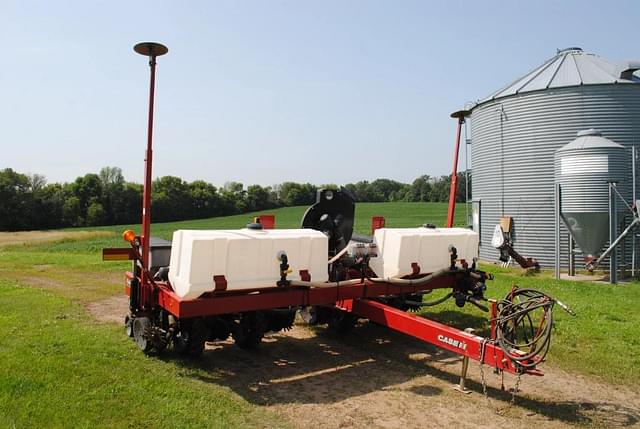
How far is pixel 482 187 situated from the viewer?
1991 cm

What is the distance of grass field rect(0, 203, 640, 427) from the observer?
4570 mm

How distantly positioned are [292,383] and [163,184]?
75.3 metres

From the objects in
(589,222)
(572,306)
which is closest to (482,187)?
(589,222)

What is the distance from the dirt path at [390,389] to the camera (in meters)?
4.74

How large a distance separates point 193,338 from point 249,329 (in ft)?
2.92

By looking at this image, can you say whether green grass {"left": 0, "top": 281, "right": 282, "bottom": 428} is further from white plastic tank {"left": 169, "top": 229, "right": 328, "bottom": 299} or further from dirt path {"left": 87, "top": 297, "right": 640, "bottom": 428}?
white plastic tank {"left": 169, "top": 229, "right": 328, "bottom": 299}

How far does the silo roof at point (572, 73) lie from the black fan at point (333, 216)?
1325cm

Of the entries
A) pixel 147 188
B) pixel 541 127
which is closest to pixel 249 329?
pixel 147 188

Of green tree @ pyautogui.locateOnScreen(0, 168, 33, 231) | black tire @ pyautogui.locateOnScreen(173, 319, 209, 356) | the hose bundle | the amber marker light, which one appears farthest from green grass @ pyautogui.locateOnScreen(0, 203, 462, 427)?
green tree @ pyautogui.locateOnScreen(0, 168, 33, 231)

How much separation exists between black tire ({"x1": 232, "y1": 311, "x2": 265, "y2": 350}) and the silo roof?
586 inches

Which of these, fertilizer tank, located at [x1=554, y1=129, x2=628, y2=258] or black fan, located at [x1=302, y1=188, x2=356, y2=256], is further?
fertilizer tank, located at [x1=554, y1=129, x2=628, y2=258]

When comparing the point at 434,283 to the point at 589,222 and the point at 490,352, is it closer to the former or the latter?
the point at 490,352

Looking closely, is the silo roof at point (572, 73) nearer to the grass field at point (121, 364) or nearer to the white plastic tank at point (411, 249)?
the grass field at point (121, 364)

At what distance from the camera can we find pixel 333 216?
722cm
